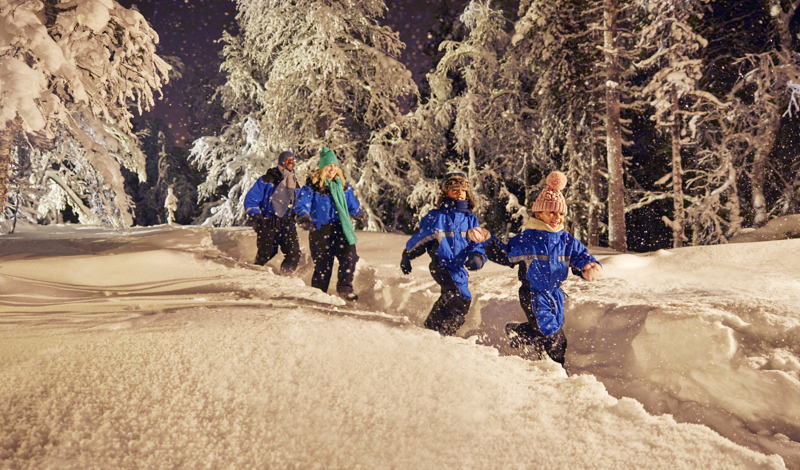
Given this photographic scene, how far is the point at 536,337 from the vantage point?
3.97 meters

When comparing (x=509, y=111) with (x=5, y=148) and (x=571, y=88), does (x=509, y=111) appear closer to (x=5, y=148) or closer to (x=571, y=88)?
(x=571, y=88)

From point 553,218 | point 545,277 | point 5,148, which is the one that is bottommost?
point 545,277

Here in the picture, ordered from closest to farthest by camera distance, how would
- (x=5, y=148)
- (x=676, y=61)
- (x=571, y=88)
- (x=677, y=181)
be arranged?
(x=5, y=148) < (x=676, y=61) < (x=677, y=181) < (x=571, y=88)

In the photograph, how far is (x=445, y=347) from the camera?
387 cm

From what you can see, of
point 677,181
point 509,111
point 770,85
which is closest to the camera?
point 770,85

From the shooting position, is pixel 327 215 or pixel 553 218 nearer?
pixel 553 218

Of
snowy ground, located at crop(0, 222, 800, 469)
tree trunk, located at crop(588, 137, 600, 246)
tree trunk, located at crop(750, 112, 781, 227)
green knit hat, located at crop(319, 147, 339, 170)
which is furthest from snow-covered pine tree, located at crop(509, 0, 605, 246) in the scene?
green knit hat, located at crop(319, 147, 339, 170)

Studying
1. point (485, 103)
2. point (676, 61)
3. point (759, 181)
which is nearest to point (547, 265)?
point (676, 61)

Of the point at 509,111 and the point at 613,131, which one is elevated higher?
the point at 509,111

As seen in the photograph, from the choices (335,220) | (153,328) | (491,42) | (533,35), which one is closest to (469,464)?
(153,328)

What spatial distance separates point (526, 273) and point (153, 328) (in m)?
3.28

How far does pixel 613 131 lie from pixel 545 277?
34.6 feet

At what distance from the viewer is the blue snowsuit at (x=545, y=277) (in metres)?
3.87

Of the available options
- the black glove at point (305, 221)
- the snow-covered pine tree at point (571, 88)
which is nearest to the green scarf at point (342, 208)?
the black glove at point (305, 221)
